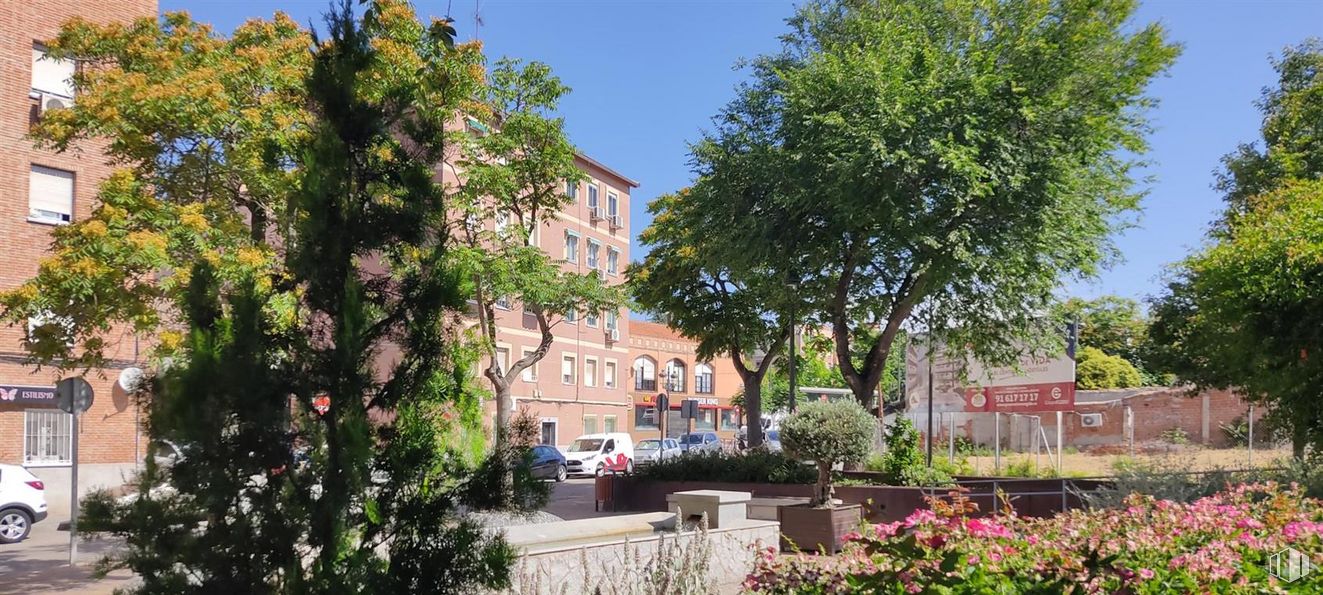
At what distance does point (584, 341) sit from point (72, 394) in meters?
37.3

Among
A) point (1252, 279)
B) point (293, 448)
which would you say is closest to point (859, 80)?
point (1252, 279)

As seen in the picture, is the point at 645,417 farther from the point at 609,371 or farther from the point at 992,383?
the point at 992,383

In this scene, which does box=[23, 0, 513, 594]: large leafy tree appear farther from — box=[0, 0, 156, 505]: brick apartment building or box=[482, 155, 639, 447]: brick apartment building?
box=[482, 155, 639, 447]: brick apartment building

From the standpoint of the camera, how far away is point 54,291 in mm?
12664

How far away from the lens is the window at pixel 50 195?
79.4 ft

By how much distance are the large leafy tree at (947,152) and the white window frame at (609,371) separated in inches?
1253

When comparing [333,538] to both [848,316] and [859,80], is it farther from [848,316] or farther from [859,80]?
[848,316]

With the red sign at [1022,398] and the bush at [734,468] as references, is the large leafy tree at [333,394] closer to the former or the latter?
the bush at [734,468]

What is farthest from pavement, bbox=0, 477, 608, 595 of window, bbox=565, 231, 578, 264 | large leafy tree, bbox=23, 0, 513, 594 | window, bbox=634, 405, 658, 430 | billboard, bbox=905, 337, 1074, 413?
window, bbox=634, 405, 658, 430

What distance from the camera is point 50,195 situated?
966 inches

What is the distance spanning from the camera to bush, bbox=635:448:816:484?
19969 millimetres

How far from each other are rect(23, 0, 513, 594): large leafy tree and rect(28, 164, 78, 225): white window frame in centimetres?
2356

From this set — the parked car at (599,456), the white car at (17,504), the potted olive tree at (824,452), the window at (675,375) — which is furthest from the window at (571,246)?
the potted olive tree at (824,452)

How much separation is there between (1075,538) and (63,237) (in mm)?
12536
